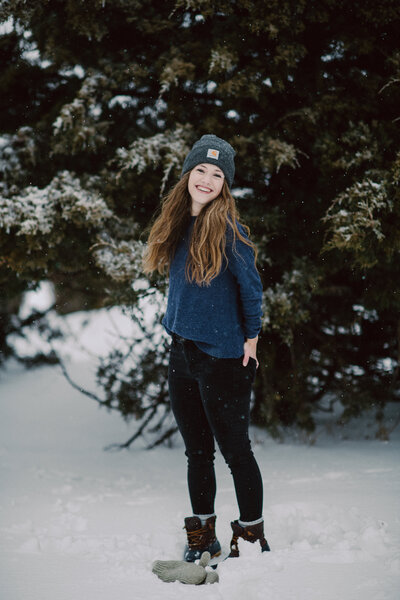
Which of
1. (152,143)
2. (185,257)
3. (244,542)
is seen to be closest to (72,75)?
(152,143)

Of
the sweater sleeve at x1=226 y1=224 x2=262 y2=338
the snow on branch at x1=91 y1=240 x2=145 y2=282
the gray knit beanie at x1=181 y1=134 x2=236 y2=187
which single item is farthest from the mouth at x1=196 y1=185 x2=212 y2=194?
the snow on branch at x1=91 y1=240 x2=145 y2=282

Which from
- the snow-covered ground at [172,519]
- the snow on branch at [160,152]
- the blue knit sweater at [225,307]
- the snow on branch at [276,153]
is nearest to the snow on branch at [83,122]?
the snow on branch at [160,152]

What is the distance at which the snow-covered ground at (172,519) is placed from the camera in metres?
2.01

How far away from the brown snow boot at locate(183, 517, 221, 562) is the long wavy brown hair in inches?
43.8

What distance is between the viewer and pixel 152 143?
10.9 feet

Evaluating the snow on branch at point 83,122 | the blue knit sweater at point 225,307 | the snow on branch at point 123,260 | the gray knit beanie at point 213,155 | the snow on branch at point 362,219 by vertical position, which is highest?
the snow on branch at point 83,122

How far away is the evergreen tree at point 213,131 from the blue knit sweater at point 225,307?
3.20 ft

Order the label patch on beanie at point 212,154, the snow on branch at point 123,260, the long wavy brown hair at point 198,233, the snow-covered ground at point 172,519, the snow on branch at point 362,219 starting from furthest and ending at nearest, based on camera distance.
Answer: the snow on branch at point 123,260, the snow on branch at point 362,219, the label patch on beanie at point 212,154, the long wavy brown hair at point 198,233, the snow-covered ground at point 172,519

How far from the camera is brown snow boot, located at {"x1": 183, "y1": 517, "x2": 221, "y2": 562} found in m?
2.33


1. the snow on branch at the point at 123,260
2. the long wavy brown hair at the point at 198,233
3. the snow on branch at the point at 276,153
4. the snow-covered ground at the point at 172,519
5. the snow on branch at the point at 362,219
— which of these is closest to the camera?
the snow-covered ground at the point at 172,519

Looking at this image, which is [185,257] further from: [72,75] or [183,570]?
[72,75]

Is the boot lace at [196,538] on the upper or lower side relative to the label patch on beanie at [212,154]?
lower

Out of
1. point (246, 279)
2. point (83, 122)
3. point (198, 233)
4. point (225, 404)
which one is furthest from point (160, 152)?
point (225, 404)

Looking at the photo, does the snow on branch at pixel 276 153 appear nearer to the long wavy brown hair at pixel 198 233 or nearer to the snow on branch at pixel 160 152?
the snow on branch at pixel 160 152
